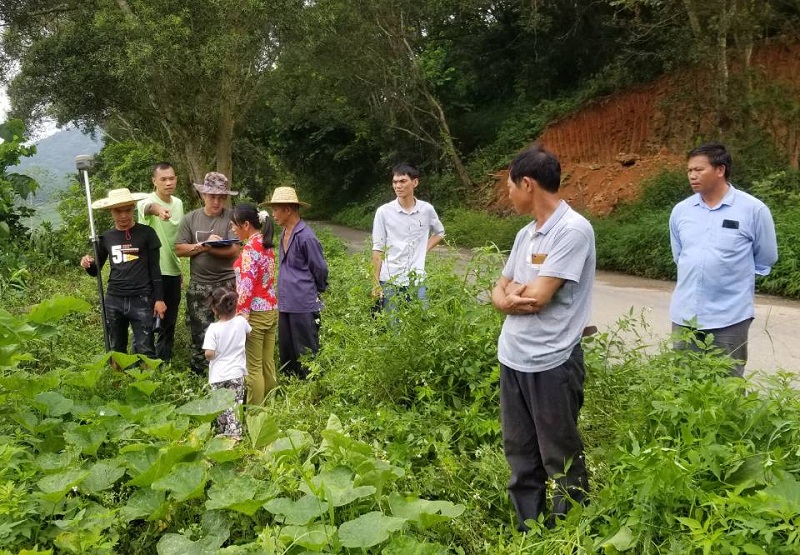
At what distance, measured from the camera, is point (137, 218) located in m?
6.15

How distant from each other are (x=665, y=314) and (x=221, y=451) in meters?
6.78

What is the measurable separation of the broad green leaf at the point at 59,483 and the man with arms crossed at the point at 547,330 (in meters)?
1.99

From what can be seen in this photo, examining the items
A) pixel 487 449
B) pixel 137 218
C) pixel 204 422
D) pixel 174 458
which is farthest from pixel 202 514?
pixel 137 218

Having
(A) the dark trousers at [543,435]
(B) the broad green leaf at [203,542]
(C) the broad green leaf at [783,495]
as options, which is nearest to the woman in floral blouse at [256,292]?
(B) the broad green leaf at [203,542]

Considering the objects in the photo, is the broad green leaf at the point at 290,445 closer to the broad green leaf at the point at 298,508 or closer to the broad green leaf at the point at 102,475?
the broad green leaf at the point at 298,508

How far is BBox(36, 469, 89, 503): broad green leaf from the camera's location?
2.85 m

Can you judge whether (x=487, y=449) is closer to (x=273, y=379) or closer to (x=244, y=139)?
(x=273, y=379)

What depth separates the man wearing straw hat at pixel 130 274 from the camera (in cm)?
527

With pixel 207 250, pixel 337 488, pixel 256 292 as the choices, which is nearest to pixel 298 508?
pixel 337 488

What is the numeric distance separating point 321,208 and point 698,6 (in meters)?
20.6

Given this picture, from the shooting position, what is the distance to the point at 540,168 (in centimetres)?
287

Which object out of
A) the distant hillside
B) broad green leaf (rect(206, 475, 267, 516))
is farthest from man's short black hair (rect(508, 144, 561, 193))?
the distant hillside

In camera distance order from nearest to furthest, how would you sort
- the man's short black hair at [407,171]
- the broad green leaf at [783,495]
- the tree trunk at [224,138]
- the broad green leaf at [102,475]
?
the broad green leaf at [783,495]
the broad green leaf at [102,475]
the man's short black hair at [407,171]
the tree trunk at [224,138]

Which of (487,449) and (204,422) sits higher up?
(204,422)
